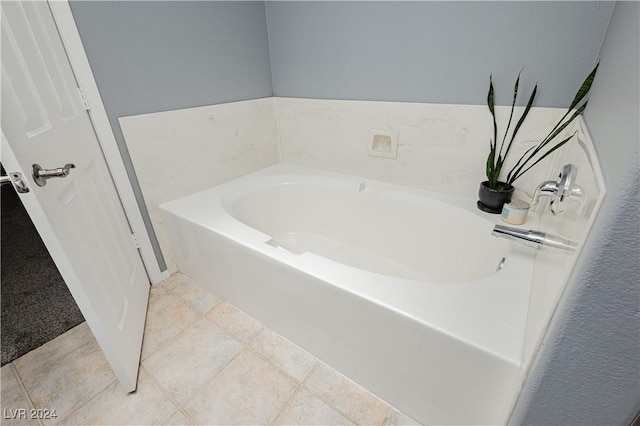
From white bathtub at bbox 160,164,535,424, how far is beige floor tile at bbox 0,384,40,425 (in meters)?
0.77

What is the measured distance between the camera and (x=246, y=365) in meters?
1.18

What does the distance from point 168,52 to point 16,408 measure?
1.60 metres

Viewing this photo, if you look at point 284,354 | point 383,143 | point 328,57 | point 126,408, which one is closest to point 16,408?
point 126,408

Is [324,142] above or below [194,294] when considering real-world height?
above

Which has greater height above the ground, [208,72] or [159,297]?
[208,72]

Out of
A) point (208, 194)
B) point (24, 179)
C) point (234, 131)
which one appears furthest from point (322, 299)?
point (234, 131)

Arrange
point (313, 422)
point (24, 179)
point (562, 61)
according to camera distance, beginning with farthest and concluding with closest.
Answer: point (562, 61), point (313, 422), point (24, 179)

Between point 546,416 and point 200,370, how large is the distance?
114 centimetres

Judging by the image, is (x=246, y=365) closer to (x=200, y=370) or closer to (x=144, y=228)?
(x=200, y=370)

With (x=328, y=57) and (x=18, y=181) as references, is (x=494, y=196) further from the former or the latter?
(x=18, y=181)

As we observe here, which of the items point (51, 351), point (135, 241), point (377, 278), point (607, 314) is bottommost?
point (51, 351)

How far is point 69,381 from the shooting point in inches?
45.0

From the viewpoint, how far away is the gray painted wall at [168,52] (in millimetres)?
1212

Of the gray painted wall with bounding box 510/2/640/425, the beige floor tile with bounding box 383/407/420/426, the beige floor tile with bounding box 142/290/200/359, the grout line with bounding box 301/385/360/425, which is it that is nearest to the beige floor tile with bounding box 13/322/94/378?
the beige floor tile with bounding box 142/290/200/359
